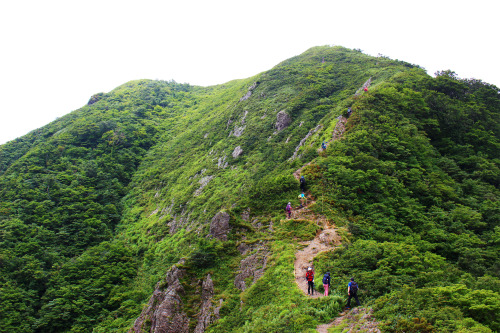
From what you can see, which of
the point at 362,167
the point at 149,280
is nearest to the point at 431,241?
the point at 362,167

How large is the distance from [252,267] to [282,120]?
1085 inches

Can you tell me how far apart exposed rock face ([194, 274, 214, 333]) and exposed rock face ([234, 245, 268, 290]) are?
1768mm

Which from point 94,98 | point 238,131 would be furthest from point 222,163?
point 94,98

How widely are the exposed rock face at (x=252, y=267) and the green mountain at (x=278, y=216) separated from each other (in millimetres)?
91

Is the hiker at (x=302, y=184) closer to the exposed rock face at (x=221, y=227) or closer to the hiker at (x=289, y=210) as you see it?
the hiker at (x=289, y=210)

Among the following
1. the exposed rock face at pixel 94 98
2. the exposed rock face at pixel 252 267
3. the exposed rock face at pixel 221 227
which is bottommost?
the exposed rock face at pixel 252 267

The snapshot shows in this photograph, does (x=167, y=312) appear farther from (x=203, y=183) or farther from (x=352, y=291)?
(x=203, y=183)

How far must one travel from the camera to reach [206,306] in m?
16.8

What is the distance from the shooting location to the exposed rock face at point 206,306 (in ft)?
52.3

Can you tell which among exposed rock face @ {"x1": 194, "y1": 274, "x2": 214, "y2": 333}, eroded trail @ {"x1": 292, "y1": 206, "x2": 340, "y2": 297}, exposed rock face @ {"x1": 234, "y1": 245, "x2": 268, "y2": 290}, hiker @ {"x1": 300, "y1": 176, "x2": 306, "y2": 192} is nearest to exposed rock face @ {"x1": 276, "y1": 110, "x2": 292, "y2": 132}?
hiker @ {"x1": 300, "y1": 176, "x2": 306, "y2": 192}

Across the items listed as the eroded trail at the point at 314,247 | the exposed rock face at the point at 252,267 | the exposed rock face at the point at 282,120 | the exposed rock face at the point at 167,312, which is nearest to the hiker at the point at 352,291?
the eroded trail at the point at 314,247

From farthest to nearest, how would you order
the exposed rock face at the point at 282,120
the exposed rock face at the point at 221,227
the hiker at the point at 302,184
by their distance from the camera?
the exposed rock face at the point at 282,120, the hiker at the point at 302,184, the exposed rock face at the point at 221,227

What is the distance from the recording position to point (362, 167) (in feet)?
70.8

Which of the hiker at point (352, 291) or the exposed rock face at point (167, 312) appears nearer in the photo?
the hiker at point (352, 291)
